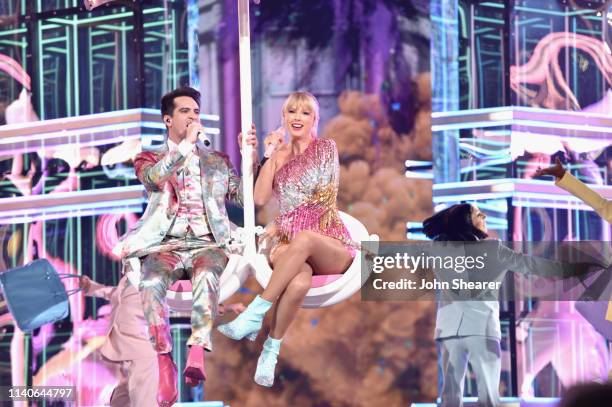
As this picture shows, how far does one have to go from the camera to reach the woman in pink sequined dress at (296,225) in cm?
420

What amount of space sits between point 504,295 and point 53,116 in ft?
8.48

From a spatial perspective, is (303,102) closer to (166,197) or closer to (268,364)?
(166,197)

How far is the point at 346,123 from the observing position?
4.77 m

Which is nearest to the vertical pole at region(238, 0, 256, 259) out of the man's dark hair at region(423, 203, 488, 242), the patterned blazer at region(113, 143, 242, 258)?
the patterned blazer at region(113, 143, 242, 258)

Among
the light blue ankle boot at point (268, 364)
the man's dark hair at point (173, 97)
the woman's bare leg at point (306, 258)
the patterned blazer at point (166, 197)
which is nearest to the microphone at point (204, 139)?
the patterned blazer at point (166, 197)

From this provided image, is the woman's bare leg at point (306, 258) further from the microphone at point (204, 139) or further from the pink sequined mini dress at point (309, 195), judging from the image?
the microphone at point (204, 139)

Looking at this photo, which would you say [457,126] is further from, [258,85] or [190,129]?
[190,129]

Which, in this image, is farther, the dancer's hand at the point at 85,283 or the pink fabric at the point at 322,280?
the dancer's hand at the point at 85,283

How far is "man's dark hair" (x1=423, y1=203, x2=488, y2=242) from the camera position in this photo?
465cm

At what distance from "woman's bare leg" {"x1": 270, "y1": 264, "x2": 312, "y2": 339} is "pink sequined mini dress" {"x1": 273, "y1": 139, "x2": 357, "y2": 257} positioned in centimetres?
22

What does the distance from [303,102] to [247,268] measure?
0.85m

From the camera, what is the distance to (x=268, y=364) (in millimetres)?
4328

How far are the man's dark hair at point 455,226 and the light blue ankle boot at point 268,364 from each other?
1.00 meters

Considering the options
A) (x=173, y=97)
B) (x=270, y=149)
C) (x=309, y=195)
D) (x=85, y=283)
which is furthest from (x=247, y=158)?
(x=85, y=283)
